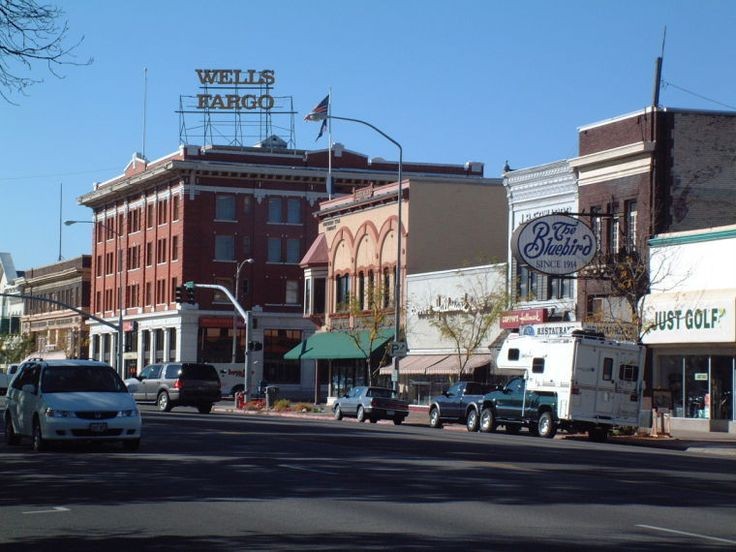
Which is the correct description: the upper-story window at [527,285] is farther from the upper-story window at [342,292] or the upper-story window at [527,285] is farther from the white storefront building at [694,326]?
the upper-story window at [342,292]

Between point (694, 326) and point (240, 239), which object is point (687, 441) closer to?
point (694, 326)

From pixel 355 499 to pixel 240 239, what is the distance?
75327 millimetres

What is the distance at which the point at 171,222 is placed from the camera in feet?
300

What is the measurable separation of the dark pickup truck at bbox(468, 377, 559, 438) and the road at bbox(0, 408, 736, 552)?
11152mm

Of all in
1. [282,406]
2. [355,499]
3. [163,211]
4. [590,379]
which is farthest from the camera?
[163,211]

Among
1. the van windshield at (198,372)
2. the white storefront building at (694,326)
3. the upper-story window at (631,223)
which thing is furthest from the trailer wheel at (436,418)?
the van windshield at (198,372)

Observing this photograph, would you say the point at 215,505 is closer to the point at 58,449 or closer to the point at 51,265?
the point at 58,449

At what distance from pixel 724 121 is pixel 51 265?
285ft

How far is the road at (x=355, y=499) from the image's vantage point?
42.2 feet

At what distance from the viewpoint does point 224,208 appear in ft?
297

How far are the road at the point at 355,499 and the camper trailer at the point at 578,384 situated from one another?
33.6 ft

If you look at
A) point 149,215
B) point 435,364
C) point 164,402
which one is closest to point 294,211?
point 149,215

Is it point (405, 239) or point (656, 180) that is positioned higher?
point (656, 180)

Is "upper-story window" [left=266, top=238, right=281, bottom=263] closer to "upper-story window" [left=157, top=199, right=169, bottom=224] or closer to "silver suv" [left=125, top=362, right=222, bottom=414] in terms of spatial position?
"upper-story window" [left=157, top=199, right=169, bottom=224]
